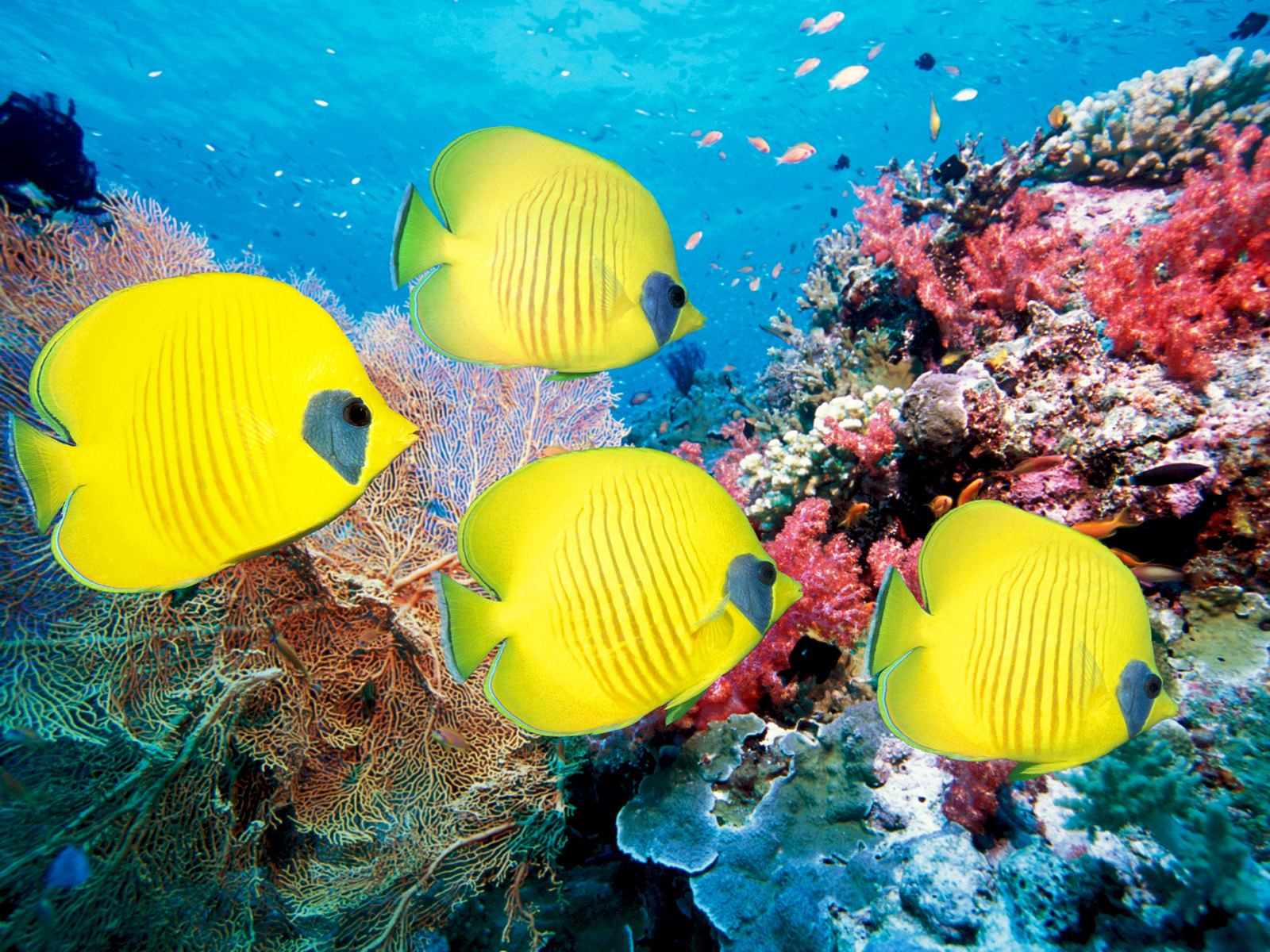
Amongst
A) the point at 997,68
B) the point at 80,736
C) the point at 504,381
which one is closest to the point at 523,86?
the point at 997,68

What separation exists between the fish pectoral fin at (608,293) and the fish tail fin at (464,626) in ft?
2.43

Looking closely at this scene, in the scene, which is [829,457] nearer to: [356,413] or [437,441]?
[437,441]

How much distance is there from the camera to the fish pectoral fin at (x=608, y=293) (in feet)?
4.48

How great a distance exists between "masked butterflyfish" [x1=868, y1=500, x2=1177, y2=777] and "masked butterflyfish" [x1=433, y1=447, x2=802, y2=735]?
17.4 inches

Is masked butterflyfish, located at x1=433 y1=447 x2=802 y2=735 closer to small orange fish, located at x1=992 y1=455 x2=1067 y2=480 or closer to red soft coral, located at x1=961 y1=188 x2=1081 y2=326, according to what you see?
small orange fish, located at x1=992 y1=455 x2=1067 y2=480

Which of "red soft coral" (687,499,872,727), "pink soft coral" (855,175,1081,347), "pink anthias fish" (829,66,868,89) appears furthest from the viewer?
"pink anthias fish" (829,66,868,89)

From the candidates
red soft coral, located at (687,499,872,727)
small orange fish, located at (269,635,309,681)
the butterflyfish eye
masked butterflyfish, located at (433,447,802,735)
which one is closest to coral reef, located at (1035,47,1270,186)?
red soft coral, located at (687,499,872,727)

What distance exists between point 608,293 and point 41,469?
3.97 ft

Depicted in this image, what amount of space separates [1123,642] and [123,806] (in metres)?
4.71

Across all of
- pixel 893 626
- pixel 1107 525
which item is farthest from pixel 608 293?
pixel 1107 525

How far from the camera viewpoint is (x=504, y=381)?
4078 mm

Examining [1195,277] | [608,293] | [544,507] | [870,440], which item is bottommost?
[870,440]

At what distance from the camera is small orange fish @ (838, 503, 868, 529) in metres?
3.34

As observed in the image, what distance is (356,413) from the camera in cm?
114
